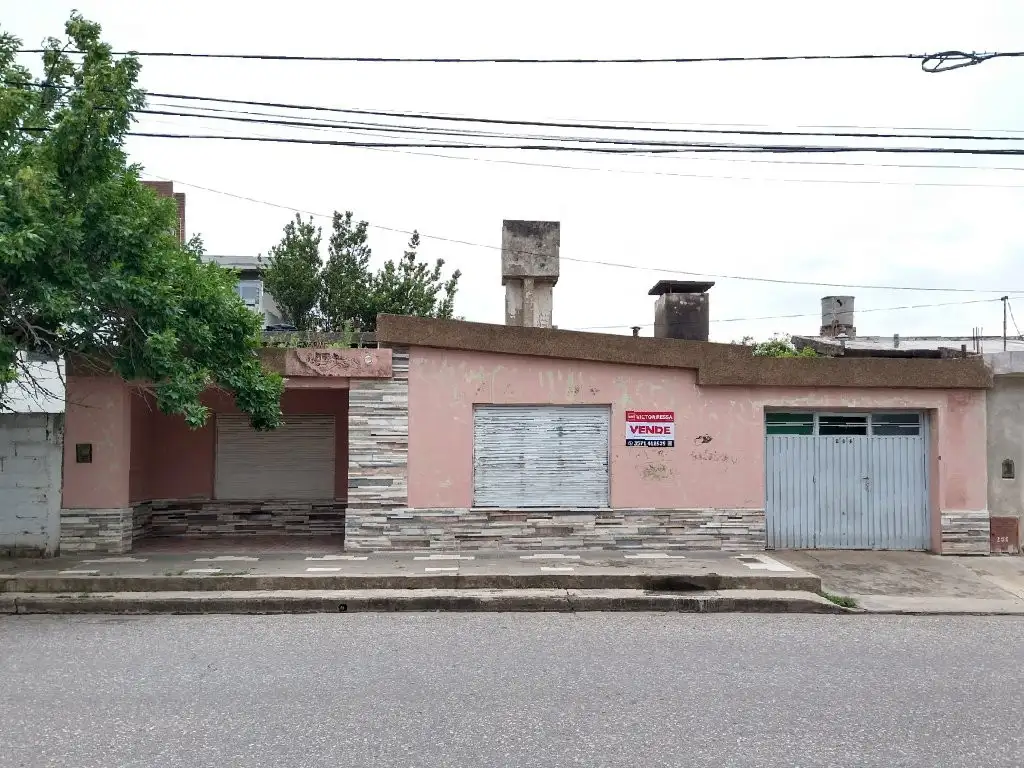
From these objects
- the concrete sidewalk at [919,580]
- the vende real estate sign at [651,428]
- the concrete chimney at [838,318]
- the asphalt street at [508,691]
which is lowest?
the asphalt street at [508,691]

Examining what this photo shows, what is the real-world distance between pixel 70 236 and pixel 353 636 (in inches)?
184

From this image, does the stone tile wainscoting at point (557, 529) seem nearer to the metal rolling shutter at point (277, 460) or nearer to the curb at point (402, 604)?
the metal rolling shutter at point (277, 460)

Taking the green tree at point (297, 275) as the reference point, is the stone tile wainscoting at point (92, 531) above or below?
below

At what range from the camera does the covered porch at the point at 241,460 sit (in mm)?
11047

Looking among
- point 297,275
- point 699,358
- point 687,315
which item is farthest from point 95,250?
point 297,275

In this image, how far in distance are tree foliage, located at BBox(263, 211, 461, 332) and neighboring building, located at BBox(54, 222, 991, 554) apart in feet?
41.8

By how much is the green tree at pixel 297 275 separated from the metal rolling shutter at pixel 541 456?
1388 cm

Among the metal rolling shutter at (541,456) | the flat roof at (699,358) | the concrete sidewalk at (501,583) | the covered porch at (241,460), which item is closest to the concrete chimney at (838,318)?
the flat roof at (699,358)

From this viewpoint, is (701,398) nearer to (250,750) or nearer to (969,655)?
(969,655)

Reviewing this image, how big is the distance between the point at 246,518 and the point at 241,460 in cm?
88

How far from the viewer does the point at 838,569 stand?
411 inches

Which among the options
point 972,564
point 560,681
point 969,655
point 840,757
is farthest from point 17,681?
point 972,564

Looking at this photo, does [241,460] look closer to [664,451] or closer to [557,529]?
[557,529]

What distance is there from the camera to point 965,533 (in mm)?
11211
